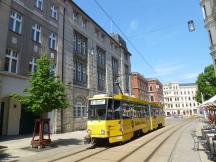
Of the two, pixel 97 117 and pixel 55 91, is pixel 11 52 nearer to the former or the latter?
pixel 55 91

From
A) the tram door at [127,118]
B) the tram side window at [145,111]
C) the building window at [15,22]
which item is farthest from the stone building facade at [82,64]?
the building window at [15,22]

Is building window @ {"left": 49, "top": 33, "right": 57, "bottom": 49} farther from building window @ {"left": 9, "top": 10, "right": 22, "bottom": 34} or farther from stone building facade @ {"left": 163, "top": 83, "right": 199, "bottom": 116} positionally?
stone building facade @ {"left": 163, "top": 83, "right": 199, "bottom": 116}

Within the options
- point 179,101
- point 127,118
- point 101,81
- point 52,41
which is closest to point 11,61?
point 52,41

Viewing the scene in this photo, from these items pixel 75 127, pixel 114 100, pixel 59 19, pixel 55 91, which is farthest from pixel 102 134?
pixel 59 19

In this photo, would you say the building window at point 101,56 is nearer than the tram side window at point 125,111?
No

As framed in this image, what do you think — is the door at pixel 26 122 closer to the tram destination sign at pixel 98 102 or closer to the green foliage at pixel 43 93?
the green foliage at pixel 43 93

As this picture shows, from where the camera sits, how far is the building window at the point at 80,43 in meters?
28.1

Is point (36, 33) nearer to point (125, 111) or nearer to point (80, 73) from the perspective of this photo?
point (80, 73)

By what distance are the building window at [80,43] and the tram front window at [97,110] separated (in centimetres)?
1444

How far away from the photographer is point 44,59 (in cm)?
1495

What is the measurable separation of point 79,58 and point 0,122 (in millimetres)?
13037

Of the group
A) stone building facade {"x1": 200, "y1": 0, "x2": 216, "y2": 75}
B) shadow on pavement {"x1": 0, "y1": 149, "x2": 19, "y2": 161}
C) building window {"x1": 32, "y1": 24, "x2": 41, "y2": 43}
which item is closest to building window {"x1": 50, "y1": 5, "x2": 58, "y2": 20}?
building window {"x1": 32, "y1": 24, "x2": 41, "y2": 43}

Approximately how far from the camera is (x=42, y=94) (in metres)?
14.2

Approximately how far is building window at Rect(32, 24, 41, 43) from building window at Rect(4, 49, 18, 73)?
3047 mm
